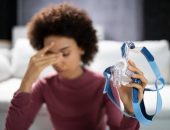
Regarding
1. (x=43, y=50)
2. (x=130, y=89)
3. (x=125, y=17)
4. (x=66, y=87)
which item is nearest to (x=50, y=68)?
(x=66, y=87)

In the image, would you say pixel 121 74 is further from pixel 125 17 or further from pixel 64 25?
pixel 125 17

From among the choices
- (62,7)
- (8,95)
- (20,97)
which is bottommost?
(8,95)

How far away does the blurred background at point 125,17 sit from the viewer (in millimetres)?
2410

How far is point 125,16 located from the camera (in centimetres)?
248

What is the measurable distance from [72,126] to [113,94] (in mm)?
226

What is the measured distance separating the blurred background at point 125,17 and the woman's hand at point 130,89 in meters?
1.71

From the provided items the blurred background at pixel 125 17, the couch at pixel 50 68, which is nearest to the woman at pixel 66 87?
the couch at pixel 50 68

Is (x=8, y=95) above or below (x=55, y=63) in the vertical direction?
below

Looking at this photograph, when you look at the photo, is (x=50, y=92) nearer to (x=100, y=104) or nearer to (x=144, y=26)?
(x=100, y=104)

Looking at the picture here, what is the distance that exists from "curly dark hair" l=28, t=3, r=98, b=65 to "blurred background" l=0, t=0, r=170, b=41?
1.37 meters

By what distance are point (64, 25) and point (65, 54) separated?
10 centimetres

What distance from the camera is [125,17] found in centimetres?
248

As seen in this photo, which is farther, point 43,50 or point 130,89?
point 43,50

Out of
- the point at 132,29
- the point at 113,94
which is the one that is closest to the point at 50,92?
the point at 113,94
